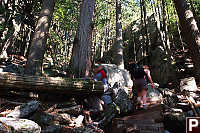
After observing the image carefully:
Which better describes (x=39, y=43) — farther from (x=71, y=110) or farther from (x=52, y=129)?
(x=52, y=129)

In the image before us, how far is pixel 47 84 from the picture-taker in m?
6.11

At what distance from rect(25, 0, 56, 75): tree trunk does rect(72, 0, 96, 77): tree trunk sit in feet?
5.75

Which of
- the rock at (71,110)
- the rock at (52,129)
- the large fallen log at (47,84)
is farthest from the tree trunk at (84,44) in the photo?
the rock at (52,129)

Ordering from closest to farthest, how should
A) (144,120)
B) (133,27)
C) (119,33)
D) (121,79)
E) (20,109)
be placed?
(20,109), (144,120), (121,79), (119,33), (133,27)

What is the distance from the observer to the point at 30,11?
1285 centimetres

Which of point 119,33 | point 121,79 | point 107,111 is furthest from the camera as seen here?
point 119,33

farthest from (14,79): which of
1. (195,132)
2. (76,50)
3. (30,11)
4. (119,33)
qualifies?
(119,33)

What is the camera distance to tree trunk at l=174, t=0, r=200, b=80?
6.11 meters

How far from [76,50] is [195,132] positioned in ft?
17.2

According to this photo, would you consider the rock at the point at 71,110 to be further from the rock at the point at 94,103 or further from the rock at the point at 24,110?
the rock at the point at 24,110

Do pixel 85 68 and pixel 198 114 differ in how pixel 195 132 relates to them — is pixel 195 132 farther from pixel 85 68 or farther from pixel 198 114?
pixel 85 68

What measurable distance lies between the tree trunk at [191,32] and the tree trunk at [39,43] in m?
5.89

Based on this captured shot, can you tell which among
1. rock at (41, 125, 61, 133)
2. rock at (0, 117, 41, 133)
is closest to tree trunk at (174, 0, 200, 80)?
rock at (41, 125, 61, 133)

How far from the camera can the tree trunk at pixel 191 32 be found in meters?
6.11
